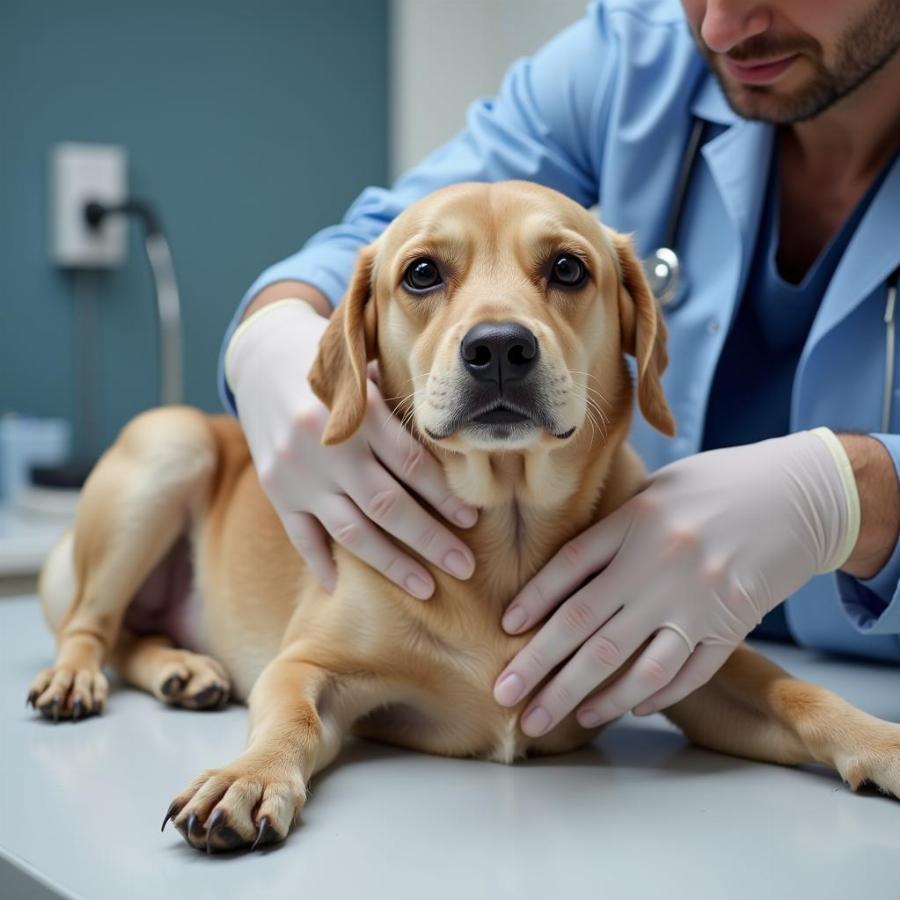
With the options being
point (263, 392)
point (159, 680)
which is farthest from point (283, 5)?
point (159, 680)

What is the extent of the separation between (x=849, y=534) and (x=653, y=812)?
1.22 ft

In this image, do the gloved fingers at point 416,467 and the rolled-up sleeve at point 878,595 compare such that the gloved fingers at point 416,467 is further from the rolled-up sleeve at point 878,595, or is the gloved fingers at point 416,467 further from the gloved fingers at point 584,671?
the rolled-up sleeve at point 878,595

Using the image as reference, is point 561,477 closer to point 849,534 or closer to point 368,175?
point 849,534

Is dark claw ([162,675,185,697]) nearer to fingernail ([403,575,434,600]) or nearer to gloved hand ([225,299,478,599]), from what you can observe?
gloved hand ([225,299,478,599])

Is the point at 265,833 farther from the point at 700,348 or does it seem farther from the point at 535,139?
the point at 535,139

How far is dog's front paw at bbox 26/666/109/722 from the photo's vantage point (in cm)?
120

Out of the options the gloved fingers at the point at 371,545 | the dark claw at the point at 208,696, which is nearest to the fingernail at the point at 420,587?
the gloved fingers at the point at 371,545

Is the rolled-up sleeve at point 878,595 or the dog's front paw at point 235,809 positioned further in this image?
the rolled-up sleeve at point 878,595

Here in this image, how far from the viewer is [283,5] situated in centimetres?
285

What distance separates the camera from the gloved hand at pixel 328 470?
1.10 metres

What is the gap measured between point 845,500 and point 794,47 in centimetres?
56

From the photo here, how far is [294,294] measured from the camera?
1451mm

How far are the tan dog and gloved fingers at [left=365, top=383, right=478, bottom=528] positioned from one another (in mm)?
12

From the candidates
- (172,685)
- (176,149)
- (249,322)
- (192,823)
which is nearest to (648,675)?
(192,823)
